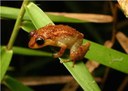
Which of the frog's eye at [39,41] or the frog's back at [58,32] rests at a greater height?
the frog's back at [58,32]

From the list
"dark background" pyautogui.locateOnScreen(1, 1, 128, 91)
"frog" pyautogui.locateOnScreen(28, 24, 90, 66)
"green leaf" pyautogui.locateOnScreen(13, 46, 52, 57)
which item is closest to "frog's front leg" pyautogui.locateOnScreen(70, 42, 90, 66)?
"frog" pyautogui.locateOnScreen(28, 24, 90, 66)

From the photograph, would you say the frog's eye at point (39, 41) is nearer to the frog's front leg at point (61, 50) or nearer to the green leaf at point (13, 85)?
the frog's front leg at point (61, 50)

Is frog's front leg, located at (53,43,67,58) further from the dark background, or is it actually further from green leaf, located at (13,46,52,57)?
the dark background

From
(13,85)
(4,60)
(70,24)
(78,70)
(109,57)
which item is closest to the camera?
(78,70)

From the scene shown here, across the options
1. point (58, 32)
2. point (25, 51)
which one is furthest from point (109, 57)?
point (25, 51)

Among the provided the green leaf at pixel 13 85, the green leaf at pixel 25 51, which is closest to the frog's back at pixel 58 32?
the green leaf at pixel 13 85

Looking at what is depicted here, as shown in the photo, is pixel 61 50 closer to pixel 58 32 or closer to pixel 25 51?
pixel 58 32

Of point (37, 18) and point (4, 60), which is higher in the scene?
point (37, 18)
